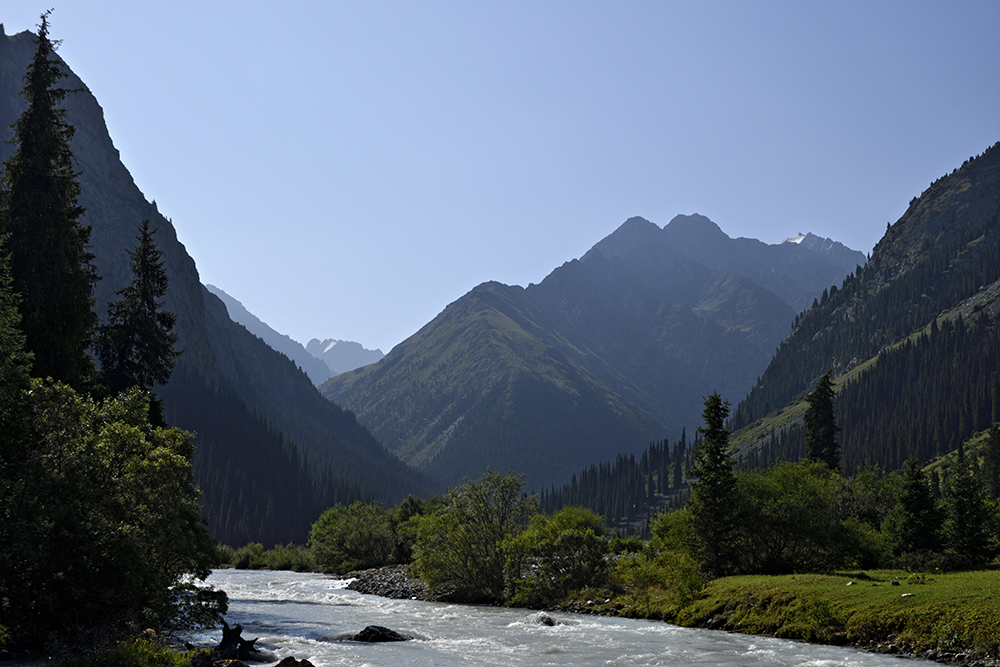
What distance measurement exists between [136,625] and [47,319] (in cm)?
2215

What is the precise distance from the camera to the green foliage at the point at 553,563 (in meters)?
57.9

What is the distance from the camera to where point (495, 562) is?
6234 cm

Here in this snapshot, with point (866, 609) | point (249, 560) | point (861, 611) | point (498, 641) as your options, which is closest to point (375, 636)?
point (498, 641)

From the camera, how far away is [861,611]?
3625cm

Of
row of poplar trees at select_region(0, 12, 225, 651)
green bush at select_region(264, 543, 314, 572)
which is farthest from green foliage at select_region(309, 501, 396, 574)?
row of poplar trees at select_region(0, 12, 225, 651)

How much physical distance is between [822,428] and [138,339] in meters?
92.6

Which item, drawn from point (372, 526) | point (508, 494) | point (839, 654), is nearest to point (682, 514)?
point (508, 494)

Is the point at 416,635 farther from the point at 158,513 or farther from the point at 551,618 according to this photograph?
the point at 158,513

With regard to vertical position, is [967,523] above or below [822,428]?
below

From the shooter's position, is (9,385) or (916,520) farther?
(916,520)

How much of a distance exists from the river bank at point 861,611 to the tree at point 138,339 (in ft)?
122

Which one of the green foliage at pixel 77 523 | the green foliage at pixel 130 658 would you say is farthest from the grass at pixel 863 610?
the green foliage at pixel 77 523

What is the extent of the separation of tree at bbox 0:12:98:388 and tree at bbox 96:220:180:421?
252 inches

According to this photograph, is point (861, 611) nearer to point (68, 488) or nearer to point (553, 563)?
point (553, 563)
